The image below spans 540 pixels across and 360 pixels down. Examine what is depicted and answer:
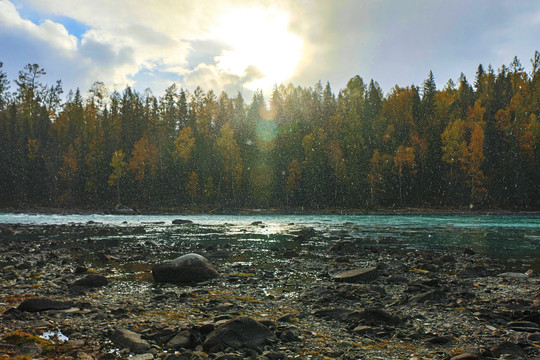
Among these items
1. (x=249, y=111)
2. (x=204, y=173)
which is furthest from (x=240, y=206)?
(x=249, y=111)

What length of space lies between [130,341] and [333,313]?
3.74m

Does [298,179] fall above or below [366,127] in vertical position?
below

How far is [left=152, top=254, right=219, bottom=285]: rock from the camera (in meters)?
9.80

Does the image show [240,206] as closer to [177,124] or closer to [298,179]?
[298,179]

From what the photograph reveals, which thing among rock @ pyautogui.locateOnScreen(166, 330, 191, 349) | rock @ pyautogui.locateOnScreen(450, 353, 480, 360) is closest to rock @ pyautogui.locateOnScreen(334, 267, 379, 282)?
rock @ pyautogui.locateOnScreen(450, 353, 480, 360)

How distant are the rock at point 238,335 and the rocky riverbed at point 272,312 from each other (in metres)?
0.02

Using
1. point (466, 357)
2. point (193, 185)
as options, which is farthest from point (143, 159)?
point (466, 357)

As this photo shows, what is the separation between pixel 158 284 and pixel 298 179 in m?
59.3

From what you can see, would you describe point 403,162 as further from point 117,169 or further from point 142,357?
point 142,357

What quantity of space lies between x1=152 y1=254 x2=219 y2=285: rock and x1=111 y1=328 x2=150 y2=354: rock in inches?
169

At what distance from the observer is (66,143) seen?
73688mm

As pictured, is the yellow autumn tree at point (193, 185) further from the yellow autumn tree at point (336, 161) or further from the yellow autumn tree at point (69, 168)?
the yellow autumn tree at point (336, 161)

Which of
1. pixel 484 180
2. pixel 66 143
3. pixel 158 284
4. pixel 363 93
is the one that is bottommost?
pixel 158 284

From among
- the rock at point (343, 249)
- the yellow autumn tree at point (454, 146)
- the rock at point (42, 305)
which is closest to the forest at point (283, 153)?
the yellow autumn tree at point (454, 146)
